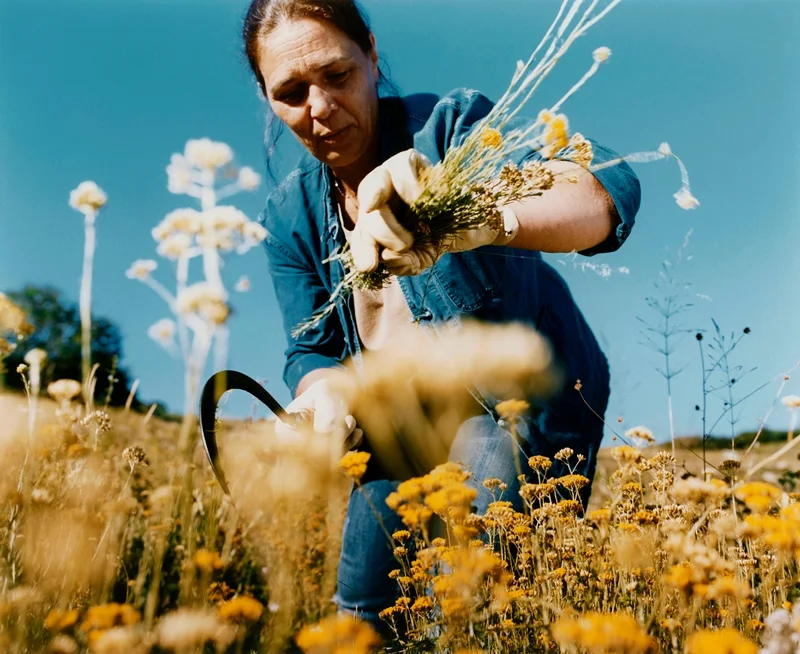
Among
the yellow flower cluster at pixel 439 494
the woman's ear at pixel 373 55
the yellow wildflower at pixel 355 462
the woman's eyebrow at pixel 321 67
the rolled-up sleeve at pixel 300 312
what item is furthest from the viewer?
the rolled-up sleeve at pixel 300 312

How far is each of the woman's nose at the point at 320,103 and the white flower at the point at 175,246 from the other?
99cm

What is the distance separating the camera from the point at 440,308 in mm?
2434

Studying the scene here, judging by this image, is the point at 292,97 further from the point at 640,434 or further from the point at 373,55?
the point at 640,434

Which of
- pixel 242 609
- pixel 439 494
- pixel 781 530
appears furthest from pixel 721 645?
pixel 242 609

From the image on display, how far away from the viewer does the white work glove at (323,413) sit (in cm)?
214

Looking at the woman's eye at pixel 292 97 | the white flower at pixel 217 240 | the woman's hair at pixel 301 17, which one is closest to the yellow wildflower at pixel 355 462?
the white flower at pixel 217 240

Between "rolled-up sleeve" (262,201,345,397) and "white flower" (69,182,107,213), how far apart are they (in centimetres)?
108

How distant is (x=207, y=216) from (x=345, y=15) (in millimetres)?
1289

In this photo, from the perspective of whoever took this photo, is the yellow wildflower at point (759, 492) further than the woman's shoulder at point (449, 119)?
No

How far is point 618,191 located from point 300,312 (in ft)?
4.46

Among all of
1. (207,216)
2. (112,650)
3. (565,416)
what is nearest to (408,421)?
(565,416)

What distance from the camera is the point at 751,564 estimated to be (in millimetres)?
1646

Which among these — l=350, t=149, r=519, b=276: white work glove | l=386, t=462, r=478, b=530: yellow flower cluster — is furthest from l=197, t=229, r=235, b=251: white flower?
l=386, t=462, r=478, b=530: yellow flower cluster

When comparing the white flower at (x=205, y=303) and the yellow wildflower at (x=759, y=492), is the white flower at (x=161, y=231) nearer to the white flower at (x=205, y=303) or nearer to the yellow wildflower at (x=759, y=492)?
the white flower at (x=205, y=303)
